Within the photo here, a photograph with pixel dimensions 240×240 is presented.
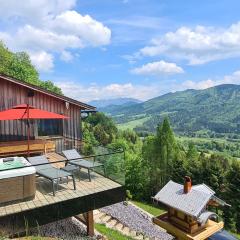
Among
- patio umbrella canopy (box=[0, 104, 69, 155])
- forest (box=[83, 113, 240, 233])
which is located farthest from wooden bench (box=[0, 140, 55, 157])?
forest (box=[83, 113, 240, 233])

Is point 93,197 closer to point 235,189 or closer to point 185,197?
point 185,197

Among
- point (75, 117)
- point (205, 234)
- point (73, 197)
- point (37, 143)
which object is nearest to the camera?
point (205, 234)

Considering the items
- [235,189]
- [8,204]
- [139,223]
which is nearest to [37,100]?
[8,204]

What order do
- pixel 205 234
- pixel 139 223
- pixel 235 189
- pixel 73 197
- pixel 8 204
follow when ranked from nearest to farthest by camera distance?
pixel 205 234
pixel 8 204
pixel 73 197
pixel 139 223
pixel 235 189

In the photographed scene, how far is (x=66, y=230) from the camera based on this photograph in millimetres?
13828

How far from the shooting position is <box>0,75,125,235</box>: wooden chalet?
31.0 feet

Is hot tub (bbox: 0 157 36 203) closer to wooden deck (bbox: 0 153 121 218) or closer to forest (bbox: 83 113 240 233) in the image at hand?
wooden deck (bbox: 0 153 121 218)

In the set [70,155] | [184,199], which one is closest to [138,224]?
[70,155]

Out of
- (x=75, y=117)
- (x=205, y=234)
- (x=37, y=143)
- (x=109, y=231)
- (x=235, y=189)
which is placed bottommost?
(x=235, y=189)

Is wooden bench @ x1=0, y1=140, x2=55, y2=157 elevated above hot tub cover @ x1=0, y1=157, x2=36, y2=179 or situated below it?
above

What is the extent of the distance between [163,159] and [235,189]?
53.3 feet

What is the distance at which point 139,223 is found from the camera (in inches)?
856

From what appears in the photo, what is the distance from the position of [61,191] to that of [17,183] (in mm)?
1736

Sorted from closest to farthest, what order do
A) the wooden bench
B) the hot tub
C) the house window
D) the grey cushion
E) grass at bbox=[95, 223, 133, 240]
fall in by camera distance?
1. the hot tub
2. the grey cushion
3. the wooden bench
4. grass at bbox=[95, 223, 133, 240]
5. the house window
